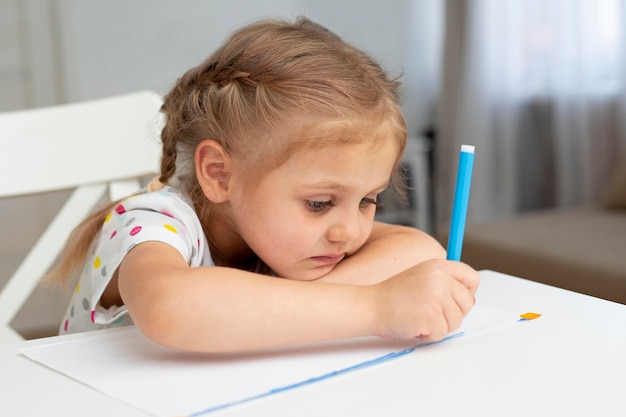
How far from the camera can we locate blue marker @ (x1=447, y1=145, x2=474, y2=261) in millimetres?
595

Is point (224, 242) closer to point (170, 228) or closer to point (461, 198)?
point (170, 228)

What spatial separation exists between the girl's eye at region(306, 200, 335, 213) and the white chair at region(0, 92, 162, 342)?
0.40m

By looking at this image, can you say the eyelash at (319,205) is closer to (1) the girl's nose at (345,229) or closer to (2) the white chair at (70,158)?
(1) the girl's nose at (345,229)

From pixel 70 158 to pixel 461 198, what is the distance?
61 centimetres

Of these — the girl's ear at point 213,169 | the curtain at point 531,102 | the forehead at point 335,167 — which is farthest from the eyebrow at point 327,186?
the curtain at point 531,102

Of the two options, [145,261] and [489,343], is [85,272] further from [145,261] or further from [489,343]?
[489,343]

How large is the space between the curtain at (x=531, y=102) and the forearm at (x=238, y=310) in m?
2.50

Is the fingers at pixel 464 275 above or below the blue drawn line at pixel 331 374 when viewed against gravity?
above

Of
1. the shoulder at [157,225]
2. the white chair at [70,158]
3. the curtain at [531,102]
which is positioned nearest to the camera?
the shoulder at [157,225]

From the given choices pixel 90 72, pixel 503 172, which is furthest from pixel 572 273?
pixel 90 72

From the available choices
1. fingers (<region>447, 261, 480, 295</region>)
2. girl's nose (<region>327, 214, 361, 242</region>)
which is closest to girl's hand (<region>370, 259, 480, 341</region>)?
fingers (<region>447, 261, 480, 295</region>)

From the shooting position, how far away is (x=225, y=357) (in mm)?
613

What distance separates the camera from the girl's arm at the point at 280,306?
23.6 inches

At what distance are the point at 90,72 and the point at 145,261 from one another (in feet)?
7.62
